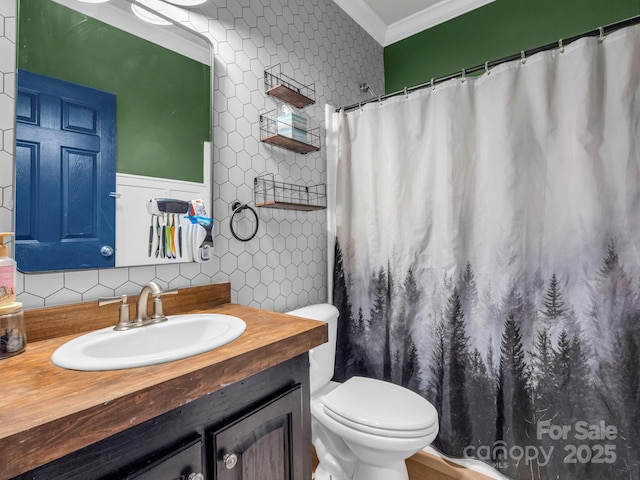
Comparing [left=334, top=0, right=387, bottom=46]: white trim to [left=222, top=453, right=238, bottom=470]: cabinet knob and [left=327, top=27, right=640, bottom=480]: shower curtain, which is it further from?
[left=222, top=453, right=238, bottom=470]: cabinet knob

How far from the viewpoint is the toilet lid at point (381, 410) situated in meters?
1.17

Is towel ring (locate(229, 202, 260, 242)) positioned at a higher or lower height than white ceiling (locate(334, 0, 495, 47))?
lower

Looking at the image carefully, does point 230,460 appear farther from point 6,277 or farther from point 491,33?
point 491,33

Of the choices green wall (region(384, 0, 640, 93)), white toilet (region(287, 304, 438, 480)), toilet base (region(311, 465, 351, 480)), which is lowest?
toilet base (region(311, 465, 351, 480))

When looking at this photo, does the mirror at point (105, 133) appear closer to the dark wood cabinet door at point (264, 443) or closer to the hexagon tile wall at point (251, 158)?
the hexagon tile wall at point (251, 158)

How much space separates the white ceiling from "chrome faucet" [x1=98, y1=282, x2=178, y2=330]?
2032 millimetres

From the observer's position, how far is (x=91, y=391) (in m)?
0.57

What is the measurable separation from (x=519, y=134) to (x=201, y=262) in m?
1.42

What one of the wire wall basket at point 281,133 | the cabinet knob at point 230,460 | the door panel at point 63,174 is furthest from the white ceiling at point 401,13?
the cabinet knob at point 230,460

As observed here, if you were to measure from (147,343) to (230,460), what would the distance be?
0.43m

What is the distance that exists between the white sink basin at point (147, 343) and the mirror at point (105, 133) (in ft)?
0.85

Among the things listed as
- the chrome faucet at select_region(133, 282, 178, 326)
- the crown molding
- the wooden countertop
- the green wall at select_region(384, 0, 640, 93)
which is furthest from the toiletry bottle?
the crown molding

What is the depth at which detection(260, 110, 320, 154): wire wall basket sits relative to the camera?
5.01ft

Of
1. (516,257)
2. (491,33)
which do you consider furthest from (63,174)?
(491,33)
